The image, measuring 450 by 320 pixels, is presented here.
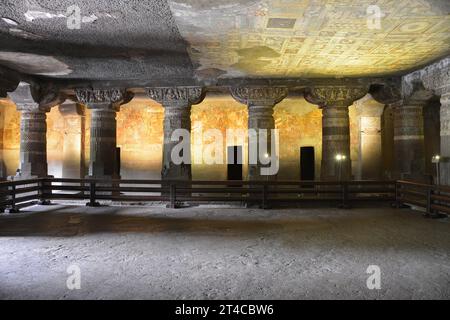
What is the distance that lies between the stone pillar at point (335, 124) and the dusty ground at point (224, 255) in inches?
91.2

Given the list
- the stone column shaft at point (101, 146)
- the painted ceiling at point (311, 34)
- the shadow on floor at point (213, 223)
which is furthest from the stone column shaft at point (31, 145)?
the painted ceiling at point (311, 34)

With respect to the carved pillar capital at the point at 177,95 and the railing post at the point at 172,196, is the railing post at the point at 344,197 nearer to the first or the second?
the railing post at the point at 172,196

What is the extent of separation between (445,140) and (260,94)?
15.9 ft

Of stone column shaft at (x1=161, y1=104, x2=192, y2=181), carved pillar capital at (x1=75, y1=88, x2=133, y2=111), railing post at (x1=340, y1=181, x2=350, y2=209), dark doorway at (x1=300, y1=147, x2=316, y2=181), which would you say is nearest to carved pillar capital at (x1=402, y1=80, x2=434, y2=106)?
railing post at (x1=340, y1=181, x2=350, y2=209)

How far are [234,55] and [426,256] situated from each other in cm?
519

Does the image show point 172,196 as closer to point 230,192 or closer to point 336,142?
point 230,192

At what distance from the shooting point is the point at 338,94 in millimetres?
9008

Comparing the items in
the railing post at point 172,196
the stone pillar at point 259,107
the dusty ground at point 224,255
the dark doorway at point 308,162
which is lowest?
the dusty ground at point 224,255

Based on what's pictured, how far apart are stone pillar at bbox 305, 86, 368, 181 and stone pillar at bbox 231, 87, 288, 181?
43.1 inches

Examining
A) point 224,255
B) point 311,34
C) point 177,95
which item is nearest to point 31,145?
point 177,95

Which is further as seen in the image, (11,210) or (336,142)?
(336,142)

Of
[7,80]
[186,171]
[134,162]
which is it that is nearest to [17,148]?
[134,162]

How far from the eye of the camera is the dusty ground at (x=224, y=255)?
3.13 meters
